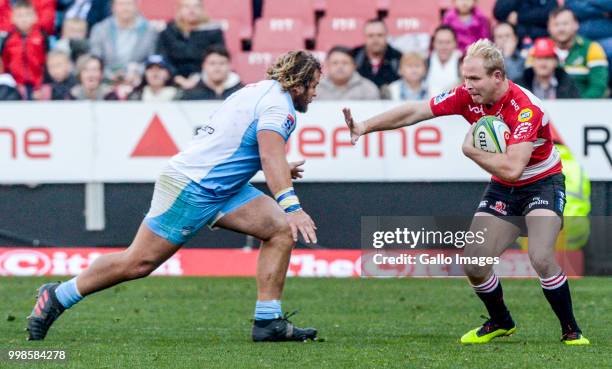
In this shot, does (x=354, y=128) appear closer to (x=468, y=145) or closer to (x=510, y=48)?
(x=468, y=145)

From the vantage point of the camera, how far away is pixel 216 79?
15.6m

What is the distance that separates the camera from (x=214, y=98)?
50.8 ft

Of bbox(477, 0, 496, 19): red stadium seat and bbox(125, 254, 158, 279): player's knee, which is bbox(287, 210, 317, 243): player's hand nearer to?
bbox(125, 254, 158, 279): player's knee

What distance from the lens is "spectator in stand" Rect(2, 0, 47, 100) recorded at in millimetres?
16734

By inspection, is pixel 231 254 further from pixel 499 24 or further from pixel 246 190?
pixel 246 190

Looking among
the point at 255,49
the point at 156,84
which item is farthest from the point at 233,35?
the point at 156,84

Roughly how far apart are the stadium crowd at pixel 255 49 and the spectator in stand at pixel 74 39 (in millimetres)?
18

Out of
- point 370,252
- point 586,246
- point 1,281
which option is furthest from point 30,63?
point 586,246

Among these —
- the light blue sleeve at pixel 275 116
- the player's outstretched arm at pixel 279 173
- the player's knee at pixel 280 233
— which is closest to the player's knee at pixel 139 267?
the player's knee at pixel 280 233

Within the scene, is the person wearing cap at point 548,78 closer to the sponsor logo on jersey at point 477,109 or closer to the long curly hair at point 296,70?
the sponsor logo on jersey at point 477,109

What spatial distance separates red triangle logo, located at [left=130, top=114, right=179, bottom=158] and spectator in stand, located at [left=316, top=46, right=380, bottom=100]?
6.05 feet

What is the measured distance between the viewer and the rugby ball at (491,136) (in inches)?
345

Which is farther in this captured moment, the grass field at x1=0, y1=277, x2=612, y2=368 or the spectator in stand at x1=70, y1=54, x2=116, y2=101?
the spectator in stand at x1=70, y1=54, x2=116, y2=101

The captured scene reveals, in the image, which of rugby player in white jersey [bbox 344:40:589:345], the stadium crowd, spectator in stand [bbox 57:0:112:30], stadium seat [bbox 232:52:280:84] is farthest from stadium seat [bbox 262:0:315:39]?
rugby player in white jersey [bbox 344:40:589:345]
